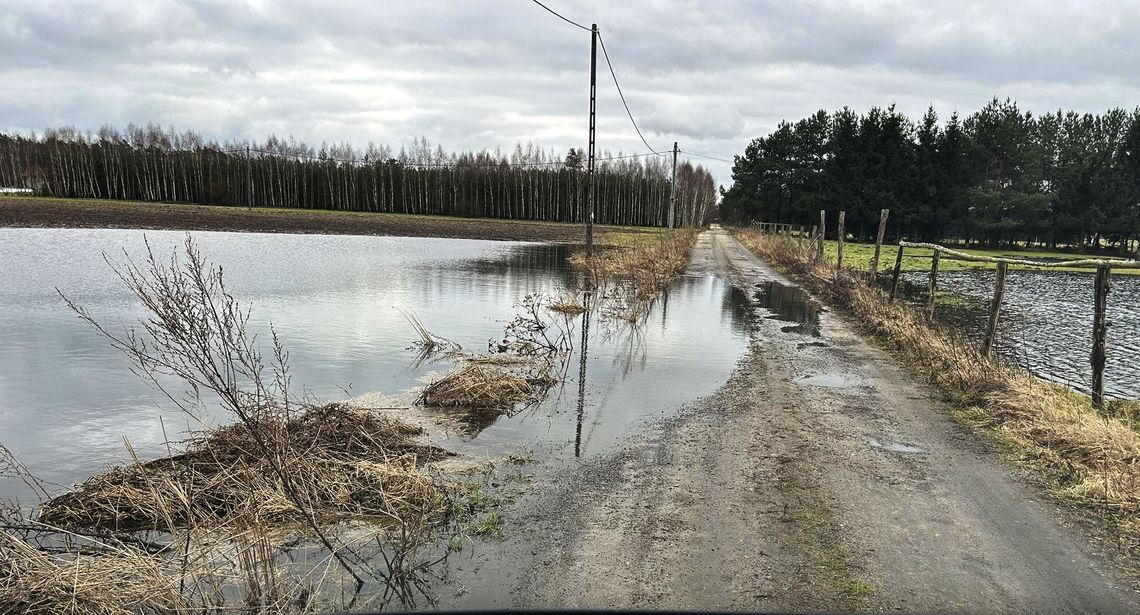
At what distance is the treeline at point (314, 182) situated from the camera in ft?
283

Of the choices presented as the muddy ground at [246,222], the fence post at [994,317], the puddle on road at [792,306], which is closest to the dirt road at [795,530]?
the fence post at [994,317]

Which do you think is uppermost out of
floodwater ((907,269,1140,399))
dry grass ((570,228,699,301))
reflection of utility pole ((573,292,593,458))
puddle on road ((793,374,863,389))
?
dry grass ((570,228,699,301))

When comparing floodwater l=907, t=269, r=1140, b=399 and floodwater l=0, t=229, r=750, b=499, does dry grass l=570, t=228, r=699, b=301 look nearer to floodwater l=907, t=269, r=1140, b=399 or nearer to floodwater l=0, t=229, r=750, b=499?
floodwater l=0, t=229, r=750, b=499

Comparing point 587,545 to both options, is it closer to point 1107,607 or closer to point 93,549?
point 1107,607

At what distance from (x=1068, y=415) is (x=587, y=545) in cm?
603

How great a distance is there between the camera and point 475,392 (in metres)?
8.79

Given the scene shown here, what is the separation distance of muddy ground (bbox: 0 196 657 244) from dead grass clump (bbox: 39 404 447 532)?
44.2 m

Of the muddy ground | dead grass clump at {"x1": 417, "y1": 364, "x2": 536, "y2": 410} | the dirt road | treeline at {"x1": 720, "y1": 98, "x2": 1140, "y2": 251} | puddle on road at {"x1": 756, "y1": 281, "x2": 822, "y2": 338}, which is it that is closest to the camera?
the dirt road

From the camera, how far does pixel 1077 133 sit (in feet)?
211

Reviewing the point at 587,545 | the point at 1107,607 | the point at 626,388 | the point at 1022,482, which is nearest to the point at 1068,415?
the point at 1022,482

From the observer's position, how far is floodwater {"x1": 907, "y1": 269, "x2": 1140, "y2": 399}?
11.9 metres

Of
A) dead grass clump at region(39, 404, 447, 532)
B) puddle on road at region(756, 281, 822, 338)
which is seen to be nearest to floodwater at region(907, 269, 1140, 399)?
puddle on road at region(756, 281, 822, 338)

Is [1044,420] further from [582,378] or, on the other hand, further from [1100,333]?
[582,378]

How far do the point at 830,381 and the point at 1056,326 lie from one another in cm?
1138
